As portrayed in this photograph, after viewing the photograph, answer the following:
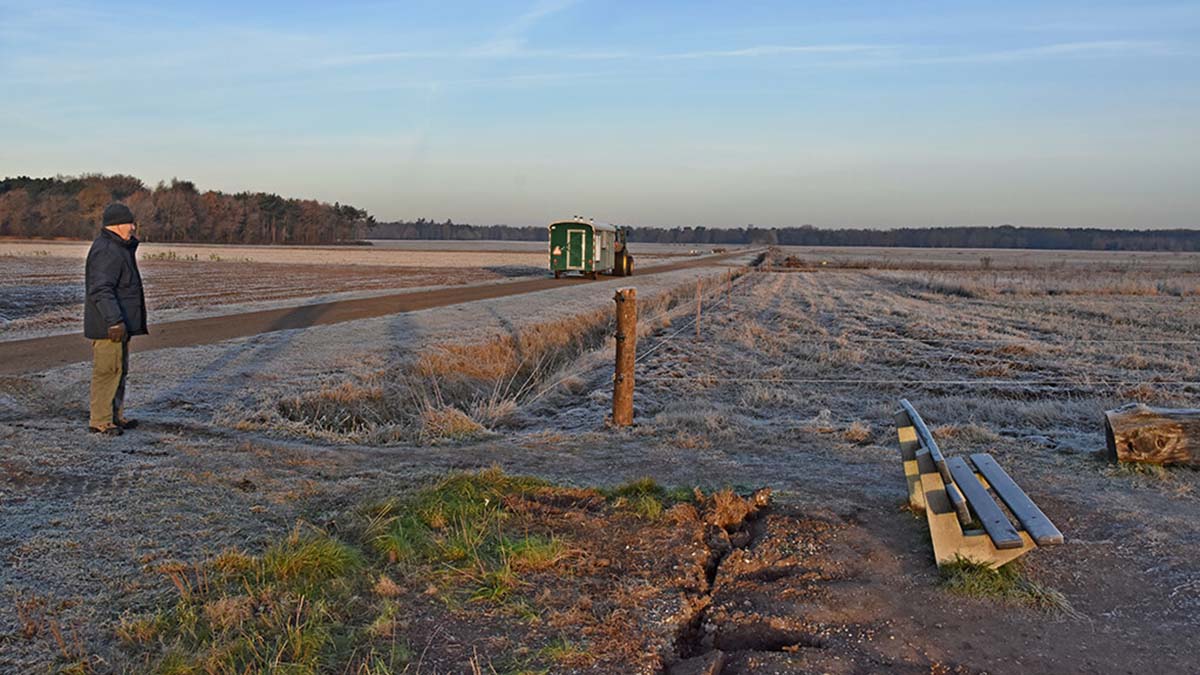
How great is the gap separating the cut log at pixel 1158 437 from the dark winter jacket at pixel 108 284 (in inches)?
324

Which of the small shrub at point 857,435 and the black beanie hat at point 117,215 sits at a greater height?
the black beanie hat at point 117,215

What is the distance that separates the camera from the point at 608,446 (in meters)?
7.43

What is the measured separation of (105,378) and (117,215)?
1443 millimetres

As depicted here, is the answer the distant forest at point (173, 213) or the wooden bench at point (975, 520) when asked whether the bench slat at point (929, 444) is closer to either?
the wooden bench at point (975, 520)

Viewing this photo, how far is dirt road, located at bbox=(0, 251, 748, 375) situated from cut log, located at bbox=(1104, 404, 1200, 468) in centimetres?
1206

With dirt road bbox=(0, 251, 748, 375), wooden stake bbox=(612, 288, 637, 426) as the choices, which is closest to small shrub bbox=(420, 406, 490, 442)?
wooden stake bbox=(612, 288, 637, 426)

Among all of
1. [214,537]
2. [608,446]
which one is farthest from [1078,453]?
[214,537]

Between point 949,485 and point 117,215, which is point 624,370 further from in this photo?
point 117,215

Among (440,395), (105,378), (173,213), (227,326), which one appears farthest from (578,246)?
(173,213)

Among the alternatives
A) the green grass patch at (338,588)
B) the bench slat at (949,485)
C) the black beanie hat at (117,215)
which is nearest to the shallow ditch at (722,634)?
the green grass patch at (338,588)

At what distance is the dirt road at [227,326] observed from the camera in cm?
A: 1183

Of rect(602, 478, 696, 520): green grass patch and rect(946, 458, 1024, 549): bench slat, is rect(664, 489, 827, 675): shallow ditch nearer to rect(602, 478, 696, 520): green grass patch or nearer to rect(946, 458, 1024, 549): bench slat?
rect(602, 478, 696, 520): green grass patch

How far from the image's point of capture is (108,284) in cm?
723

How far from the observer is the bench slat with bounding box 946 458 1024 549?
12.9 ft
